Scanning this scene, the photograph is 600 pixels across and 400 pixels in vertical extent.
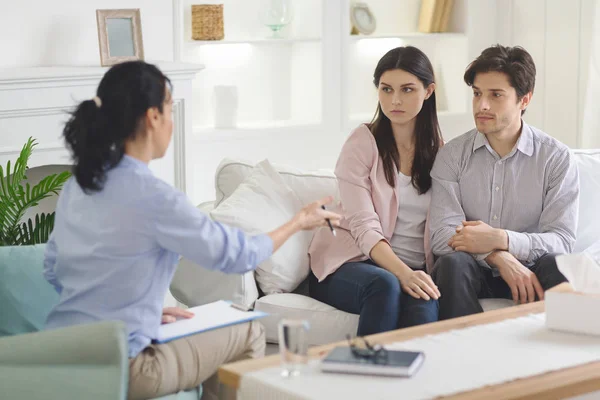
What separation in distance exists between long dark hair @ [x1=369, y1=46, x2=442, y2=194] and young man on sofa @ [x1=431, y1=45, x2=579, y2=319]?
53 millimetres

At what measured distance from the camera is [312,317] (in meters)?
2.96

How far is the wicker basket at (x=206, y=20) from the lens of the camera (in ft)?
14.7

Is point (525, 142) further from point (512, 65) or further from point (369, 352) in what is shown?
point (369, 352)

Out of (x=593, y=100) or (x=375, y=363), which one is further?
(x=593, y=100)

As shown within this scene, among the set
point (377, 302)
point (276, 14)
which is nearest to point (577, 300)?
point (377, 302)

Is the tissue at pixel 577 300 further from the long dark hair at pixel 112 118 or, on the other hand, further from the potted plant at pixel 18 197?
the potted plant at pixel 18 197

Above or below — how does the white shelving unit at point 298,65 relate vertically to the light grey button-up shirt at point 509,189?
above

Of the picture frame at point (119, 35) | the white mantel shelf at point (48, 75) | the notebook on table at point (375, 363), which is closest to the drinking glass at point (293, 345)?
the notebook on table at point (375, 363)

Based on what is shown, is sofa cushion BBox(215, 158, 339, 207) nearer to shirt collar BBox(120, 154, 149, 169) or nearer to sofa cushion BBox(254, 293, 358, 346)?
sofa cushion BBox(254, 293, 358, 346)

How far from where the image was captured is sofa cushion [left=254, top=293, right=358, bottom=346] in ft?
9.63

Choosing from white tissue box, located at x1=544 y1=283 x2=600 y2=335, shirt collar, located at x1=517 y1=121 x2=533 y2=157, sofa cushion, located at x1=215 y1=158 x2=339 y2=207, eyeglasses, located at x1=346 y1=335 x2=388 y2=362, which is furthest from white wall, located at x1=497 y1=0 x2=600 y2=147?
eyeglasses, located at x1=346 y1=335 x2=388 y2=362

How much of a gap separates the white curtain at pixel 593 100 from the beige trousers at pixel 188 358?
2.69 metres

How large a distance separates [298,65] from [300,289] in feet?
6.52

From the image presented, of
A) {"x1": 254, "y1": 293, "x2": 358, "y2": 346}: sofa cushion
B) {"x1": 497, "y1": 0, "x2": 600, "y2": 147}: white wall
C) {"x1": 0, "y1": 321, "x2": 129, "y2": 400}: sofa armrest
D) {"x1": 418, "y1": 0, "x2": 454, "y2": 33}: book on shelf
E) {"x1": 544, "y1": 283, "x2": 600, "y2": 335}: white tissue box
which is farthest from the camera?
{"x1": 418, "y1": 0, "x2": 454, "y2": 33}: book on shelf
